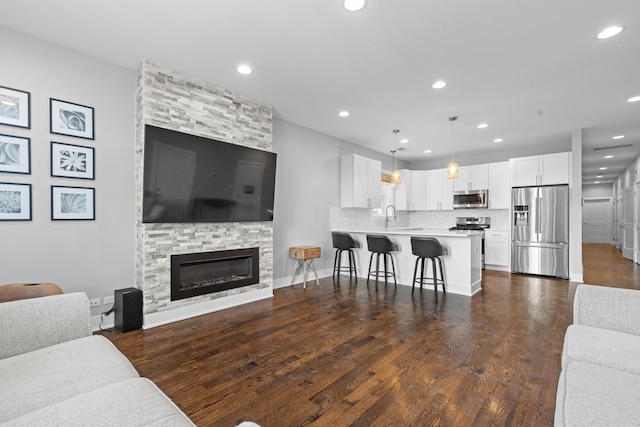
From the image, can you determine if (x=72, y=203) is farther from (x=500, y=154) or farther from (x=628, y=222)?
(x=628, y=222)

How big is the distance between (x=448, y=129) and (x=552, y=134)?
85.9 inches

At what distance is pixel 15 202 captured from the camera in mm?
2852

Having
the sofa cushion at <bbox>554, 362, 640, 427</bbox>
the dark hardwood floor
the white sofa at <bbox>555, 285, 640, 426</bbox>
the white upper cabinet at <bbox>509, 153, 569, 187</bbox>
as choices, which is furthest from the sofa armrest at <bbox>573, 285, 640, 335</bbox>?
the white upper cabinet at <bbox>509, 153, 569, 187</bbox>

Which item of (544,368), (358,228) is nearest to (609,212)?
(358,228)

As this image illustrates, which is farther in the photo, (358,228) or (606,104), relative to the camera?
(358,228)

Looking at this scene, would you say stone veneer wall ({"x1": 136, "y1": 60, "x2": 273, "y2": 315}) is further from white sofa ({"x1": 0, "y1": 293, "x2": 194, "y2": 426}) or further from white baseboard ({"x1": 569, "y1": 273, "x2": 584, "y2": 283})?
white baseboard ({"x1": 569, "y1": 273, "x2": 584, "y2": 283})

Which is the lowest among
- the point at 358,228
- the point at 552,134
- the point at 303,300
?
the point at 303,300

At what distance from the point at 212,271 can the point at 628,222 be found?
11.6m

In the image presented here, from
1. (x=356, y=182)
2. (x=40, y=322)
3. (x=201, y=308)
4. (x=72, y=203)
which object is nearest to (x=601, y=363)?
(x=40, y=322)

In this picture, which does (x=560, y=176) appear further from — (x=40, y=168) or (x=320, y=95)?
(x=40, y=168)

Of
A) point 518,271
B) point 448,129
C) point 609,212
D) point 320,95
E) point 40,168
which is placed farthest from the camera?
point 609,212

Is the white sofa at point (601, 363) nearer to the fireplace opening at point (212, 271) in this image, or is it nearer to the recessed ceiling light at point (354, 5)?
the recessed ceiling light at point (354, 5)

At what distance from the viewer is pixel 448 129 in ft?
19.3

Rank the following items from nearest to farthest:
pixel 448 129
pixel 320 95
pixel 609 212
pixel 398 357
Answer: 1. pixel 398 357
2. pixel 320 95
3. pixel 448 129
4. pixel 609 212
